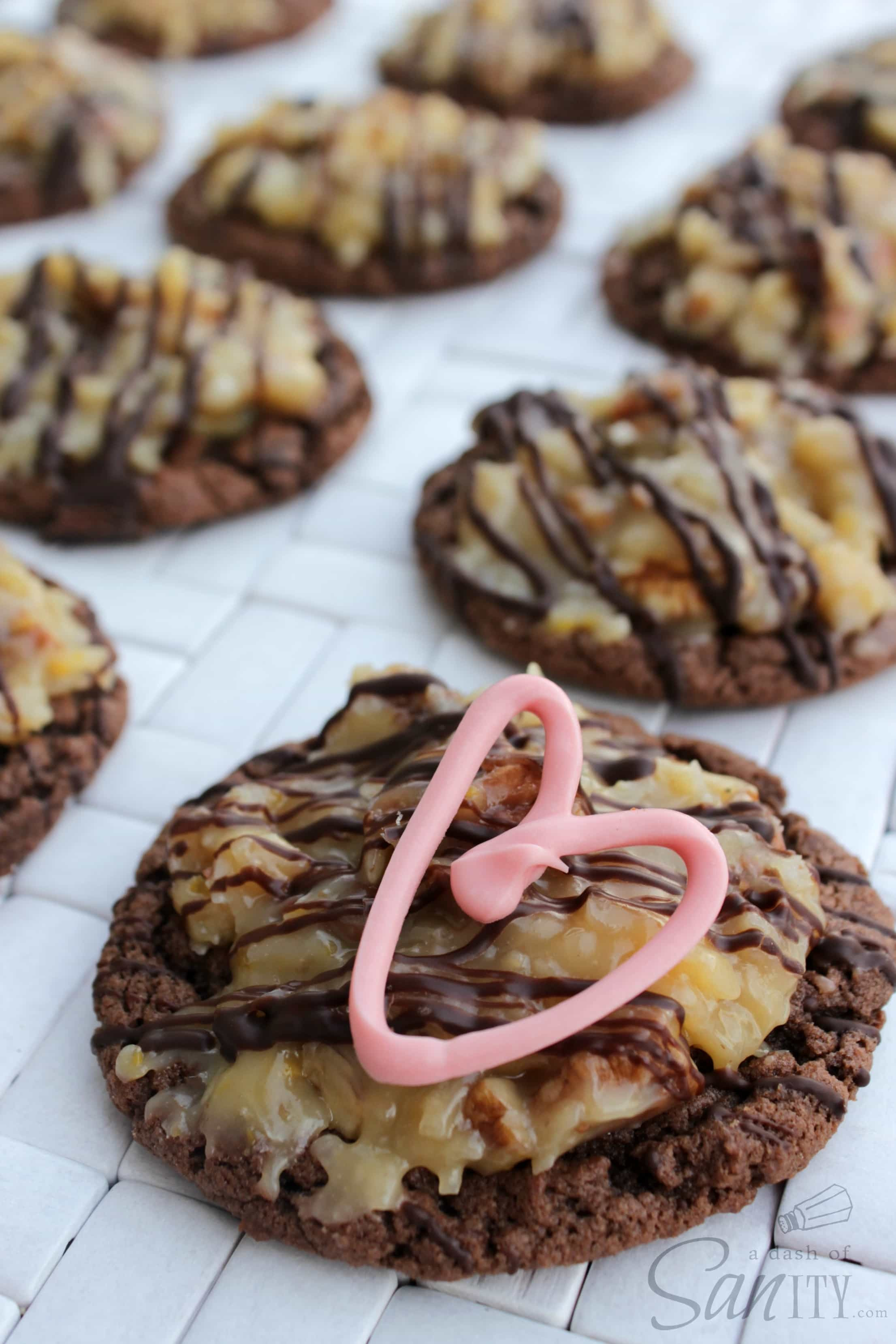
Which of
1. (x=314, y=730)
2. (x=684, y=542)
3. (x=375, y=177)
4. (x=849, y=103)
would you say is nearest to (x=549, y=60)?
(x=849, y=103)

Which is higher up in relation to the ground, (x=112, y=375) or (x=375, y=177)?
(x=375, y=177)

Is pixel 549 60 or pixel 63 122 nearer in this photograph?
pixel 63 122

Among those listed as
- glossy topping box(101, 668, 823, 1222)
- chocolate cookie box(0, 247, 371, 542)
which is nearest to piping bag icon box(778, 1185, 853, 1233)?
glossy topping box(101, 668, 823, 1222)

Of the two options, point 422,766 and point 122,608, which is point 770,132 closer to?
point 122,608

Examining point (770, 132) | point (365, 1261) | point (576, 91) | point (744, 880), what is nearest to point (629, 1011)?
point (744, 880)

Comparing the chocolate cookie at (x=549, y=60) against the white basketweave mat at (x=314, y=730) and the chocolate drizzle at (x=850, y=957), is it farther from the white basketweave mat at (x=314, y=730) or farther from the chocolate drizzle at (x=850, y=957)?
the chocolate drizzle at (x=850, y=957)

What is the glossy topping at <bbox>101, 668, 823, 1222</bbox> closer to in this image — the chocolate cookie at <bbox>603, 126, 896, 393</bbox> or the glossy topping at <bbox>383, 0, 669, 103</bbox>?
the chocolate cookie at <bbox>603, 126, 896, 393</bbox>

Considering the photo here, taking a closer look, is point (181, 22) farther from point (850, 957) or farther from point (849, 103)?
point (850, 957)
